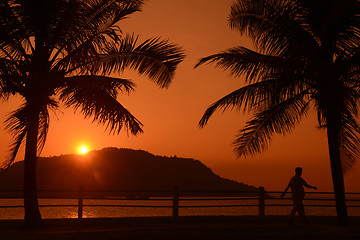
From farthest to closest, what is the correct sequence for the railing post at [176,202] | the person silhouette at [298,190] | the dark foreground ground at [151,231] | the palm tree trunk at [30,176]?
the railing post at [176,202]
the person silhouette at [298,190]
the palm tree trunk at [30,176]
the dark foreground ground at [151,231]

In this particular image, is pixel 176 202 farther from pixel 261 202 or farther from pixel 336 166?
pixel 336 166

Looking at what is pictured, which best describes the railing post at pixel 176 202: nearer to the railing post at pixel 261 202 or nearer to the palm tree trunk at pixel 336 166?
the railing post at pixel 261 202

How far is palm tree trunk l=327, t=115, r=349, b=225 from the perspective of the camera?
1405cm

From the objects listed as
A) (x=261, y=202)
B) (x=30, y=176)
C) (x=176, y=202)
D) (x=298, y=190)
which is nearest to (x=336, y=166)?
(x=298, y=190)

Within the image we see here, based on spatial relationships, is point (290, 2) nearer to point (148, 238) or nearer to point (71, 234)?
point (148, 238)

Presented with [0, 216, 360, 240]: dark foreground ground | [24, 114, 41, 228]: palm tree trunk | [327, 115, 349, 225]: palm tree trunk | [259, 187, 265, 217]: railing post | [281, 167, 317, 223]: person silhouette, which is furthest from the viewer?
[259, 187, 265, 217]: railing post

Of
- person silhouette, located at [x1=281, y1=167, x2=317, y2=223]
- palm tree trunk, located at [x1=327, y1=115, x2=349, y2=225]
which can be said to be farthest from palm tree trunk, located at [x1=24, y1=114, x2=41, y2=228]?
palm tree trunk, located at [x1=327, y1=115, x2=349, y2=225]

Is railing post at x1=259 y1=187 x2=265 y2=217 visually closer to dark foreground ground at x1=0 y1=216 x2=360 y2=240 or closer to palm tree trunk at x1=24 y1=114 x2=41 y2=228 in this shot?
dark foreground ground at x1=0 y1=216 x2=360 y2=240

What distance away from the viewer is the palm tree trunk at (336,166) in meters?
14.0

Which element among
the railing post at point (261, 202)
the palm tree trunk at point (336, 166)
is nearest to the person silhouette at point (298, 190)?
the palm tree trunk at point (336, 166)

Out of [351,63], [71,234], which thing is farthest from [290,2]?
[71,234]

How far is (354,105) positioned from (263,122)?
2.72 meters

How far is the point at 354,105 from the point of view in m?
14.1

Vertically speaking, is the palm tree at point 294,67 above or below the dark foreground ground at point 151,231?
above
